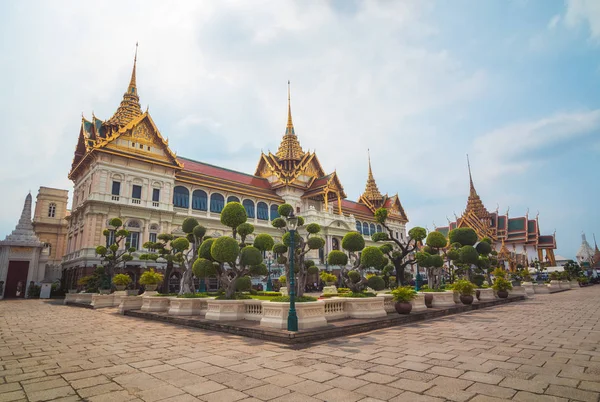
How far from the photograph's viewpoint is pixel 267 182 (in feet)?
152

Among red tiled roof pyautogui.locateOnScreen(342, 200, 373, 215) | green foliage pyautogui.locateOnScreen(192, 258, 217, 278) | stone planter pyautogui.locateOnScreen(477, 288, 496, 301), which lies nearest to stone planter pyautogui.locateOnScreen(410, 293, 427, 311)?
stone planter pyautogui.locateOnScreen(477, 288, 496, 301)

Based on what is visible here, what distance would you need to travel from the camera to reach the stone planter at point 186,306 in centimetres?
1394

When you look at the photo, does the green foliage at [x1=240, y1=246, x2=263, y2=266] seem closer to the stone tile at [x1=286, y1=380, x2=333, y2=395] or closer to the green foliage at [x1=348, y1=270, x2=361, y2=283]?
the green foliage at [x1=348, y1=270, x2=361, y2=283]

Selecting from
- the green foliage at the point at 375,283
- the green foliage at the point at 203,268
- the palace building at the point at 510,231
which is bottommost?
the green foliage at the point at 375,283

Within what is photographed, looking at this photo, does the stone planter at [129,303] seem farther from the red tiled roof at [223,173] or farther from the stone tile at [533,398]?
the red tiled roof at [223,173]

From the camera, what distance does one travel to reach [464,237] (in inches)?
858

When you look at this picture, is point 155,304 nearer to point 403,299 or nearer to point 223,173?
point 403,299

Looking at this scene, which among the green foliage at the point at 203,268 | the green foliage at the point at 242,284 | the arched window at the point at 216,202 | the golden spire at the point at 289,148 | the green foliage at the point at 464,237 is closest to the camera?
the green foliage at the point at 203,268

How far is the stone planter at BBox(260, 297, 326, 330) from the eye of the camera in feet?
31.4

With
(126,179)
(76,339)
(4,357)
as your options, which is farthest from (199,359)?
(126,179)

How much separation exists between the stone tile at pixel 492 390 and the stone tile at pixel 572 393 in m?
0.49

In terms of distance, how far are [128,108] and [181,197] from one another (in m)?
11.2

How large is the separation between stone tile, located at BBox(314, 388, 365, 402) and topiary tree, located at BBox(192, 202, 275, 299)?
8.14 meters

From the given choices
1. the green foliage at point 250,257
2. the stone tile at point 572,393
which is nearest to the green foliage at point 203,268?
the green foliage at point 250,257
